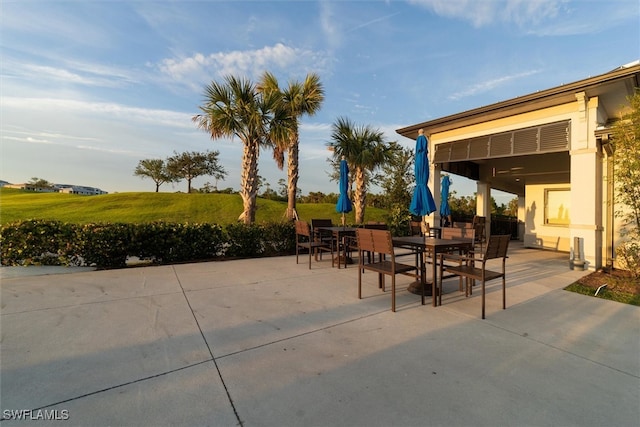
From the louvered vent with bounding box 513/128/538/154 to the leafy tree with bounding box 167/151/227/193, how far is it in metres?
32.5

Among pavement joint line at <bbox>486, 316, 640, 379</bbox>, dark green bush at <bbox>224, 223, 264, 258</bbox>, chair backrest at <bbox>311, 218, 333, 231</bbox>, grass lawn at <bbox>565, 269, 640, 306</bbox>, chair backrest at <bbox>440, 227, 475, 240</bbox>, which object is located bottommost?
pavement joint line at <bbox>486, 316, 640, 379</bbox>

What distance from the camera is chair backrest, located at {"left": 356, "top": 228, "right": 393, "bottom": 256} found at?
152 inches

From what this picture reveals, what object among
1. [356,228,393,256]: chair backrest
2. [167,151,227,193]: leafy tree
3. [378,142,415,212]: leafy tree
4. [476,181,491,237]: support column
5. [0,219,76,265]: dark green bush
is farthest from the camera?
[167,151,227,193]: leafy tree

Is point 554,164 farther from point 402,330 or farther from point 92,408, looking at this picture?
point 92,408

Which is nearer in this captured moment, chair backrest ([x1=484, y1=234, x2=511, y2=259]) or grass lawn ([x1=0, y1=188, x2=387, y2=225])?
chair backrest ([x1=484, y1=234, x2=511, y2=259])

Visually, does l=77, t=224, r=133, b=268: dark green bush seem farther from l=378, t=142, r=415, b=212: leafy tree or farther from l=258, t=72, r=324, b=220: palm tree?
l=378, t=142, r=415, b=212: leafy tree

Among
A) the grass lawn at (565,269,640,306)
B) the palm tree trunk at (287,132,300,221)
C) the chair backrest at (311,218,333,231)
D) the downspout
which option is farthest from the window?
the palm tree trunk at (287,132,300,221)

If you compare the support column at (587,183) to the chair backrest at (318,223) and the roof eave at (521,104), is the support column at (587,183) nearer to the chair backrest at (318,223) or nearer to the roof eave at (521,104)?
the roof eave at (521,104)

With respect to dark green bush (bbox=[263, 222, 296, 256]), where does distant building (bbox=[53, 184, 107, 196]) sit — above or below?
above

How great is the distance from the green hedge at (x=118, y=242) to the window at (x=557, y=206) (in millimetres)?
11646

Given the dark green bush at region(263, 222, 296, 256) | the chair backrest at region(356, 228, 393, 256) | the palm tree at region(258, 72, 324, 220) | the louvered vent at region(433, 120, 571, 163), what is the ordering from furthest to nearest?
the palm tree at region(258, 72, 324, 220) < the dark green bush at region(263, 222, 296, 256) < the louvered vent at region(433, 120, 571, 163) < the chair backrest at region(356, 228, 393, 256)

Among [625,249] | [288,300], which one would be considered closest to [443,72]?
[625,249]

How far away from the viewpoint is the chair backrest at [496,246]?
3650 mm

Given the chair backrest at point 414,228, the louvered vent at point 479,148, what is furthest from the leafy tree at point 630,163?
the chair backrest at point 414,228
